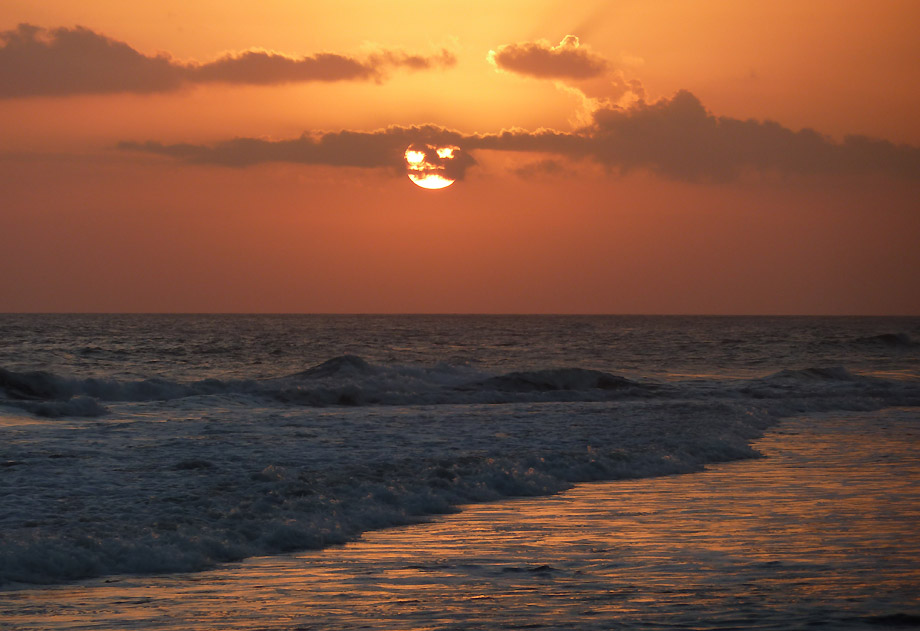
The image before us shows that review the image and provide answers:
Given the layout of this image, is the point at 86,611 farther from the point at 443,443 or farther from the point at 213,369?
the point at 213,369

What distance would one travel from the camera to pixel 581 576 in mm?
8148

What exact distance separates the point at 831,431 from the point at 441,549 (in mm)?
14896

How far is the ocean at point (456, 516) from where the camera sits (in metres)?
7.29

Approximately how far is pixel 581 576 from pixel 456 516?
3915mm

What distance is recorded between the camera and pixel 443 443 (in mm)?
A: 18359

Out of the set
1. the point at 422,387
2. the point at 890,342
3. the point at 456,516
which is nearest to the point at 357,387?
the point at 422,387

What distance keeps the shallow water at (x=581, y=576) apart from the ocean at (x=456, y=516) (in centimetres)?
4

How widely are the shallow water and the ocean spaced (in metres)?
0.04

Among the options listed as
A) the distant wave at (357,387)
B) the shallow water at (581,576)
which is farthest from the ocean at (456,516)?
the distant wave at (357,387)

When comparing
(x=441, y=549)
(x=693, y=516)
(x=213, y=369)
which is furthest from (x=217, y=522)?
(x=213, y=369)

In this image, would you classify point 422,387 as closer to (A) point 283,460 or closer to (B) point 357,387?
(B) point 357,387

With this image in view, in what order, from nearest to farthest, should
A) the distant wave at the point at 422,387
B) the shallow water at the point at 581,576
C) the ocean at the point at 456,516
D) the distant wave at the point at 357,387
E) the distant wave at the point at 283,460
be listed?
the shallow water at the point at 581,576 → the ocean at the point at 456,516 → the distant wave at the point at 283,460 → the distant wave at the point at 357,387 → the distant wave at the point at 422,387

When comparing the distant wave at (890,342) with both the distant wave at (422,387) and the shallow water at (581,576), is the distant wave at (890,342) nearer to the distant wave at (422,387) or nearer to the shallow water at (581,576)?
the distant wave at (422,387)

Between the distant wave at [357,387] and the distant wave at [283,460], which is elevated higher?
the distant wave at [283,460]
